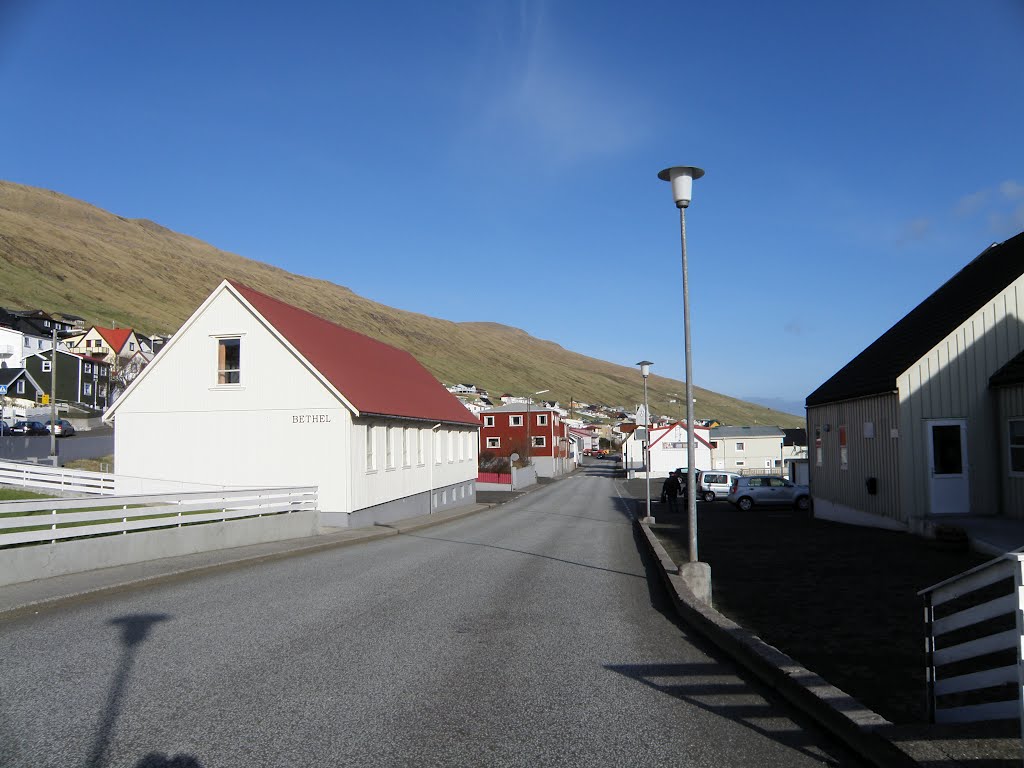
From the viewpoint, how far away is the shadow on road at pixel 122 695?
482 cm

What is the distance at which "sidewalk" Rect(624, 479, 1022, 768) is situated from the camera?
469 centimetres

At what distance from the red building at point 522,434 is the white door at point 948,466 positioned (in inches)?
2487

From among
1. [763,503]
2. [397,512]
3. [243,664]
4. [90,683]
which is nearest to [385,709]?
[243,664]

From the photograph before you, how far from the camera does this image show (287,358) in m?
24.4

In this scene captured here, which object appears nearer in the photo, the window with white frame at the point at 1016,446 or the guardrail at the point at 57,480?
the window with white frame at the point at 1016,446

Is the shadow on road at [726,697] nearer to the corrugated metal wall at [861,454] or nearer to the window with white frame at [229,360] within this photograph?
the corrugated metal wall at [861,454]

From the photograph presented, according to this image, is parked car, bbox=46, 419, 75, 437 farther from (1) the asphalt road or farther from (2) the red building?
(1) the asphalt road

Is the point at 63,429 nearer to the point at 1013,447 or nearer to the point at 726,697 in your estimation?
the point at 1013,447

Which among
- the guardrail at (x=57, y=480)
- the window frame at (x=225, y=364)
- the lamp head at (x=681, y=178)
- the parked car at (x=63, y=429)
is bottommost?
the guardrail at (x=57, y=480)

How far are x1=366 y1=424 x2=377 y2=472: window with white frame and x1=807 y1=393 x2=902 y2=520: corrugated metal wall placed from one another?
14.5 meters

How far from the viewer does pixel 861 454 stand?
70.1ft

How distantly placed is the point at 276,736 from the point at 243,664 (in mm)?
2109

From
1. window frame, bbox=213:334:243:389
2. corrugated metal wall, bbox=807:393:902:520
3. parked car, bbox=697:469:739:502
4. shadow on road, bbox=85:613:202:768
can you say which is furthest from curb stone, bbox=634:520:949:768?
parked car, bbox=697:469:739:502

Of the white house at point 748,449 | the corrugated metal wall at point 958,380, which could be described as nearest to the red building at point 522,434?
the white house at point 748,449
